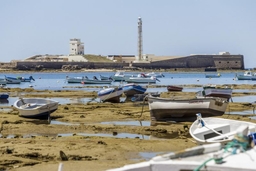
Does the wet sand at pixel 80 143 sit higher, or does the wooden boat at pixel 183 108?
the wooden boat at pixel 183 108

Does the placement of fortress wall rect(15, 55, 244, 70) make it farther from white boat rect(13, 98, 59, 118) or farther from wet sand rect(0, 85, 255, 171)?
wet sand rect(0, 85, 255, 171)

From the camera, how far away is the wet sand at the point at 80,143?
1234cm

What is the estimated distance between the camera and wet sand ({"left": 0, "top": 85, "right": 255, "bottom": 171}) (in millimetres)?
12336

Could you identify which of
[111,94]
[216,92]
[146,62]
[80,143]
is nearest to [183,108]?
[80,143]

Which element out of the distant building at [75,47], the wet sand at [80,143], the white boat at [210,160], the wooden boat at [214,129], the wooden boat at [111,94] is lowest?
the wet sand at [80,143]

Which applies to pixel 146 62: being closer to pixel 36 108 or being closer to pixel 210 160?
pixel 36 108

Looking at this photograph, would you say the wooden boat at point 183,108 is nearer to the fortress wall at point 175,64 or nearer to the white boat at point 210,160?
the white boat at point 210,160

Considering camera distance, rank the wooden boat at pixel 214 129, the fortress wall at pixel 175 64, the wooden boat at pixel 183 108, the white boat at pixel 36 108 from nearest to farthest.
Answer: the wooden boat at pixel 214 129 → the wooden boat at pixel 183 108 → the white boat at pixel 36 108 → the fortress wall at pixel 175 64

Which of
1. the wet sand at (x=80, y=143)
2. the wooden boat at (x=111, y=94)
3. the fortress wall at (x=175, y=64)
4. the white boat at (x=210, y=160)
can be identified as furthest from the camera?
the fortress wall at (x=175, y=64)

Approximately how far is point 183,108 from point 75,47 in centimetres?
15150

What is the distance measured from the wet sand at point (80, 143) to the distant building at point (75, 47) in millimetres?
147724

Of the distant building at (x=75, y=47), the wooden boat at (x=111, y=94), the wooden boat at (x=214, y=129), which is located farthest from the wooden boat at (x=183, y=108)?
the distant building at (x=75, y=47)

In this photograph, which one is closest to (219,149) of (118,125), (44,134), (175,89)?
(44,134)

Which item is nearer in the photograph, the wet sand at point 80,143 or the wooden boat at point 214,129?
the wet sand at point 80,143
